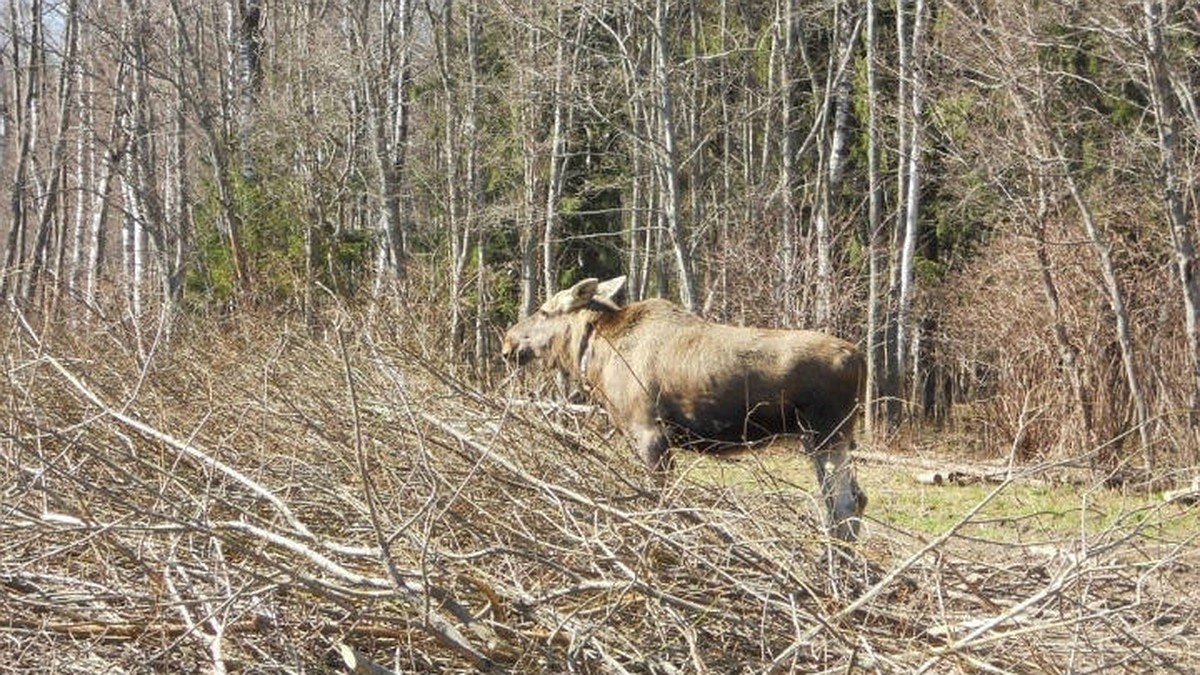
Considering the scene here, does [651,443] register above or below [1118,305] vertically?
below

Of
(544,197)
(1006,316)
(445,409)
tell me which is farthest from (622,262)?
(445,409)

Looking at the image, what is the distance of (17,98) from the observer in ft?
81.5

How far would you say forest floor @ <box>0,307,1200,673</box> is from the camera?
4.50 m

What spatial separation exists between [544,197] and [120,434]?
67.4ft

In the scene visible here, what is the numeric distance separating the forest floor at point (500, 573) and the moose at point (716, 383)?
6.85ft

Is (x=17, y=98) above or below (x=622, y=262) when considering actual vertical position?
above

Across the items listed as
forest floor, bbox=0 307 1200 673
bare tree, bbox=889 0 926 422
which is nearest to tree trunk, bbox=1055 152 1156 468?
bare tree, bbox=889 0 926 422

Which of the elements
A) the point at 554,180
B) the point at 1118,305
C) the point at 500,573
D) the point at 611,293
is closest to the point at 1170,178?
the point at 1118,305

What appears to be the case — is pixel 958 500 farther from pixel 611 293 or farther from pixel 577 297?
pixel 577 297

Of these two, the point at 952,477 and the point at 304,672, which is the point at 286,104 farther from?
the point at 304,672

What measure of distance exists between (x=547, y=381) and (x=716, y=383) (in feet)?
5.97

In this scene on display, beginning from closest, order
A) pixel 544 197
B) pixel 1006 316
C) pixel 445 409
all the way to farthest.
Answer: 1. pixel 445 409
2. pixel 1006 316
3. pixel 544 197

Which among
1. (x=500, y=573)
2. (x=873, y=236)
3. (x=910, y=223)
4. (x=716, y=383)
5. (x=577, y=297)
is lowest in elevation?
(x=500, y=573)

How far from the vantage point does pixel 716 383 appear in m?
8.59
